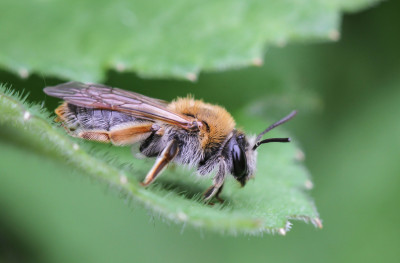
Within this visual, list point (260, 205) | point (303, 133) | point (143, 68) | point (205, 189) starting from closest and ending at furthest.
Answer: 1. point (260, 205)
2. point (205, 189)
3. point (143, 68)
4. point (303, 133)

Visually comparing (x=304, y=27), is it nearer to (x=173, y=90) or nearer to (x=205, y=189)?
(x=173, y=90)

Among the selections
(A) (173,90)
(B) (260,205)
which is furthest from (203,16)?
(B) (260,205)

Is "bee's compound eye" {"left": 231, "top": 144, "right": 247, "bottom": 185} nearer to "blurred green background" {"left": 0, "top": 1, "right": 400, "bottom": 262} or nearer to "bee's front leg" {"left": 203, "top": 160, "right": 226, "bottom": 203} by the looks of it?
"bee's front leg" {"left": 203, "top": 160, "right": 226, "bottom": 203}

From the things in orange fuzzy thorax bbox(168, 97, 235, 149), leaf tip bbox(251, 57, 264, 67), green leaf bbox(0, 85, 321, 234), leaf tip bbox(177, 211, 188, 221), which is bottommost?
leaf tip bbox(177, 211, 188, 221)

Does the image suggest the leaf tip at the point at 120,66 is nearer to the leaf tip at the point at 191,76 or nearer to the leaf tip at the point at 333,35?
the leaf tip at the point at 191,76

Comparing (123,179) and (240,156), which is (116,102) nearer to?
(240,156)

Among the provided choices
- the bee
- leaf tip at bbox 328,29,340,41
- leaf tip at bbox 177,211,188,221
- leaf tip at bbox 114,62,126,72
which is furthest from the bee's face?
leaf tip at bbox 328,29,340,41

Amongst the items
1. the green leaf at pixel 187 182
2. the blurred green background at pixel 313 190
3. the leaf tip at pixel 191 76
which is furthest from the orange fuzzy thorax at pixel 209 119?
the blurred green background at pixel 313 190
